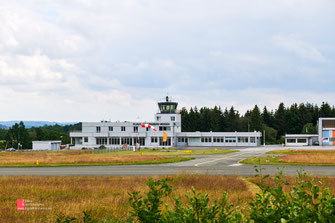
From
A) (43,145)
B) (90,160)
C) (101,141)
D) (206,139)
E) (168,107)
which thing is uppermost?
(168,107)

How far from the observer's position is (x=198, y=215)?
18.1 ft

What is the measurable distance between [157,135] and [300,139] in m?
43.4

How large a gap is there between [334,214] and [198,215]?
6.89 feet

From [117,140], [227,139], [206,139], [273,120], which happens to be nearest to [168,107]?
[206,139]

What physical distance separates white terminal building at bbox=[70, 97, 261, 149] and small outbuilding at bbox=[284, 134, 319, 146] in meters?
8.88

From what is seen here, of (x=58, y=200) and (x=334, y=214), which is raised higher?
(x=334, y=214)

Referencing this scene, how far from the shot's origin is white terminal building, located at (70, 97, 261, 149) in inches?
3905

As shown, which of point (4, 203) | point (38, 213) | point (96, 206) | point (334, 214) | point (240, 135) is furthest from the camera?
point (240, 135)

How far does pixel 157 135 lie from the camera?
3875 inches

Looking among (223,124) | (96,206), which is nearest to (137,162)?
(96,206)

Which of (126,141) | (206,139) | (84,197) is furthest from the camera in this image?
(206,139)

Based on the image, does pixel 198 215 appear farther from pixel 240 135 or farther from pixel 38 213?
pixel 240 135

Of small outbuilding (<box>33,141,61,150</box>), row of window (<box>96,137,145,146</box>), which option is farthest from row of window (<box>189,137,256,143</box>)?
small outbuilding (<box>33,141,61,150</box>)

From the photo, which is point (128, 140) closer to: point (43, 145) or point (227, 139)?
point (43, 145)
